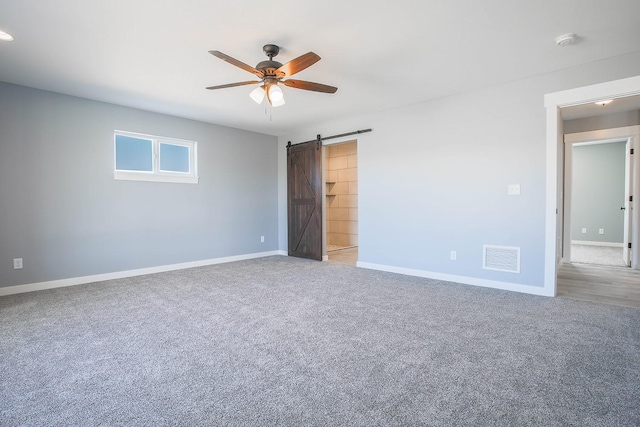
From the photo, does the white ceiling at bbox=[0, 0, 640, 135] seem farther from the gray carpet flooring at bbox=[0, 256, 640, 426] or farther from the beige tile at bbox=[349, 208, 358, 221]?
the beige tile at bbox=[349, 208, 358, 221]

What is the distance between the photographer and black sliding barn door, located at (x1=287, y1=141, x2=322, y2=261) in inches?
232

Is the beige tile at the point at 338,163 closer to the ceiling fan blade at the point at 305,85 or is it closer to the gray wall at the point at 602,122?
the gray wall at the point at 602,122

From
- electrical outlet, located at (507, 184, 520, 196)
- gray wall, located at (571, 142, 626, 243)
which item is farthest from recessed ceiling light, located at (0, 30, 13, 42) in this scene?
gray wall, located at (571, 142, 626, 243)

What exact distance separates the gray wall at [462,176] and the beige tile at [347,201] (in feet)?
7.58

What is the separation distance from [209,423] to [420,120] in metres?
4.34

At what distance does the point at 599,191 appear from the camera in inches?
286

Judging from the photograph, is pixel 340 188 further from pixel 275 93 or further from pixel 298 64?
pixel 298 64

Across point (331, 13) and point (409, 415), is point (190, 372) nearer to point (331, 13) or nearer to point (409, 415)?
point (409, 415)

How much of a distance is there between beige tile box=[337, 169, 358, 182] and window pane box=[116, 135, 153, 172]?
169 inches

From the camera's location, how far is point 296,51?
2.98 metres

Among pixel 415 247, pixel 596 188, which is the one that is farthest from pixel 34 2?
pixel 596 188

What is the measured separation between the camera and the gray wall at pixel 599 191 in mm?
7047

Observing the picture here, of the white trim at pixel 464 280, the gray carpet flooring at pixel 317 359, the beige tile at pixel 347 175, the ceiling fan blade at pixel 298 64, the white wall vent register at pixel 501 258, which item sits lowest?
the gray carpet flooring at pixel 317 359

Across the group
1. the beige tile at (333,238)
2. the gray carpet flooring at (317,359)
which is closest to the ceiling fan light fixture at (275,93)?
the gray carpet flooring at (317,359)
